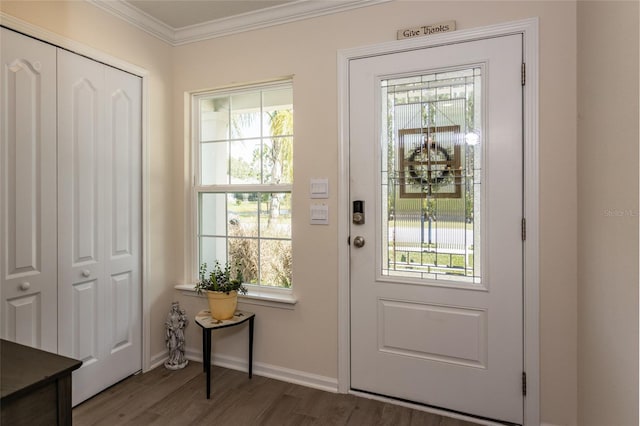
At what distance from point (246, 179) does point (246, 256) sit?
560mm

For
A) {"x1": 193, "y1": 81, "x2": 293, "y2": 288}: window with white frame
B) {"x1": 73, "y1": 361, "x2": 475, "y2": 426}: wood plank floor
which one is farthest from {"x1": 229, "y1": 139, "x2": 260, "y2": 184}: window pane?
{"x1": 73, "y1": 361, "x2": 475, "y2": 426}: wood plank floor

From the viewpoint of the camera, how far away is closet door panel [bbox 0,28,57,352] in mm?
1753

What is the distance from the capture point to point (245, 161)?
8.59 ft

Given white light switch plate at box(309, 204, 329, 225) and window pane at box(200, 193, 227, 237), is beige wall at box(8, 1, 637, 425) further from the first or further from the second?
window pane at box(200, 193, 227, 237)

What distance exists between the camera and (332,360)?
7.48 feet

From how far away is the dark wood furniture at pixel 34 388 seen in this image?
3.06 feet

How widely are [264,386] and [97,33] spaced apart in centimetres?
242

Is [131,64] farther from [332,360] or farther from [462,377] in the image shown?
[462,377]

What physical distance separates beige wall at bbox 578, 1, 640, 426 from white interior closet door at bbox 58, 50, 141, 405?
2.52 meters

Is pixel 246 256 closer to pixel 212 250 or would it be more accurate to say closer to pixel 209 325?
pixel 212 250

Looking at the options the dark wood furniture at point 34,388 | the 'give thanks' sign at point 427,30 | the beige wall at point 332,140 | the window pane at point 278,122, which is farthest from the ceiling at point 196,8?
the dark wood furniture at point 34,388

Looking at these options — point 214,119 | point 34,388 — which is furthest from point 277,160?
point 34,388

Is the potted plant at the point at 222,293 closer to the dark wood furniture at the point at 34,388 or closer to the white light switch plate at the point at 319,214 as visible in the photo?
the white light switch plate at the point at 319,214

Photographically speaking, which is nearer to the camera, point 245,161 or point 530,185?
point 530,185
